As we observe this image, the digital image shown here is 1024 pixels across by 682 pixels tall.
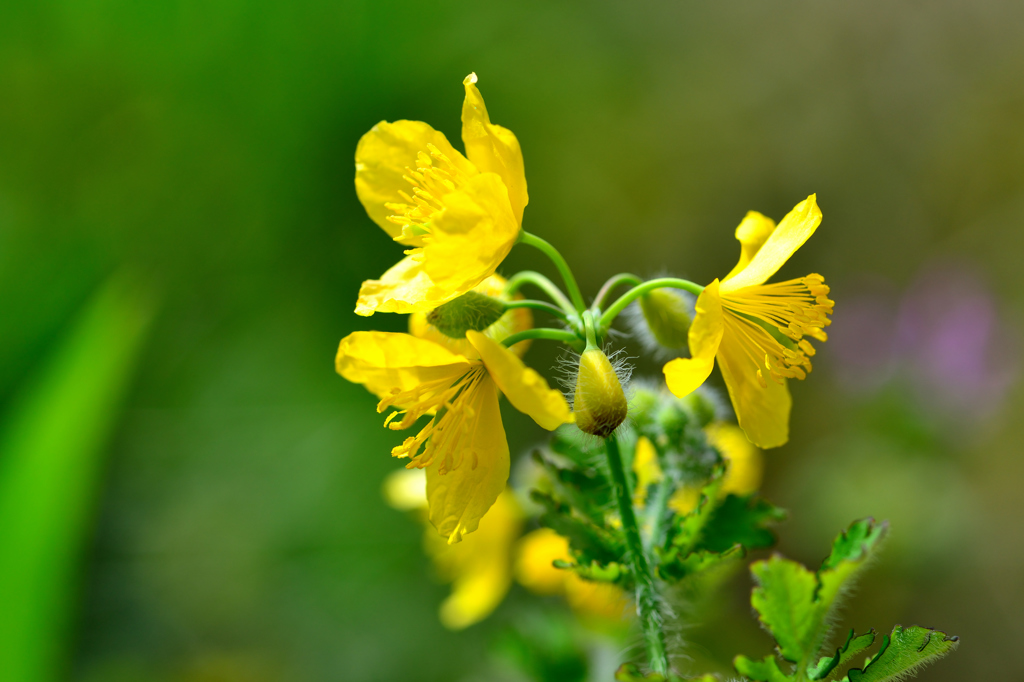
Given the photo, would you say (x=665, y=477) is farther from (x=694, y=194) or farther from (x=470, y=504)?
(x=694, y=194)

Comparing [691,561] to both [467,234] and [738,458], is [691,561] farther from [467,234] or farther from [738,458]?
[738,458]

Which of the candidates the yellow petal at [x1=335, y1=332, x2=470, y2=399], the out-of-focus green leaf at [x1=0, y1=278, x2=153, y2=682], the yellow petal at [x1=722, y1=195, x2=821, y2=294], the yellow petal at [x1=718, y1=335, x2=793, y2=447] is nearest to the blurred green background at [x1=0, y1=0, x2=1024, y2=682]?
the out-of-focus green leaf at [x1=0, y1=278, x2=153, y2=682]

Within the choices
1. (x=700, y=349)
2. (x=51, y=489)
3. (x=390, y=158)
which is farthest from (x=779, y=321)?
(x=51, y=489)

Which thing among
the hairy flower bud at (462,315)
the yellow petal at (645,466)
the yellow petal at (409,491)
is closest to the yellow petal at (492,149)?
the hairy flower bud at (462,315)

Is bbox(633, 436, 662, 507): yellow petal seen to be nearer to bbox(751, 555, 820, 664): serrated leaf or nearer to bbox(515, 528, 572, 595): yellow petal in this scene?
bbox(515, 528, 572, 595): yellow petal

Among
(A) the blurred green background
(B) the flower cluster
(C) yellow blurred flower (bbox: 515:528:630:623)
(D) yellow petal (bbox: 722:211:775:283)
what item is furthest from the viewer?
(A) the blurred green background

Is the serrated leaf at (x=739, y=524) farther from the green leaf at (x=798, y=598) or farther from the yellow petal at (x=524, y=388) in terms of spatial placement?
the yellow petal at (x=524, y=388)

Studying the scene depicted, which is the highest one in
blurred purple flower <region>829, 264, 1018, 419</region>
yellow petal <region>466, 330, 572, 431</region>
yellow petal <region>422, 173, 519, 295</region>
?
yellow petal <region>422, 173, 519, 295</region>
